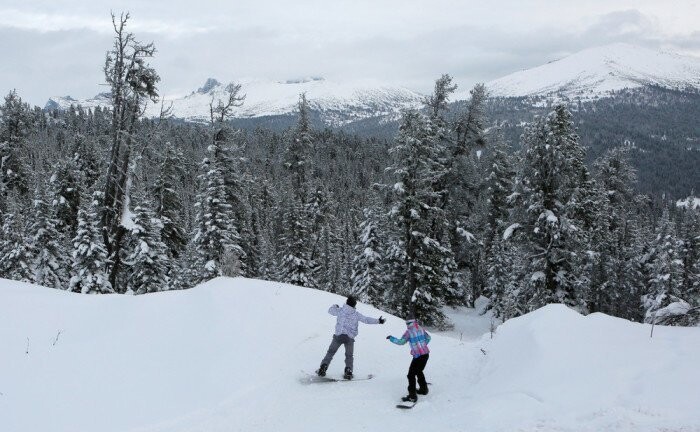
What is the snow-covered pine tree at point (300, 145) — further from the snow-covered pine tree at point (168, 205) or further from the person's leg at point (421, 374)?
the person's leg at point (421, 374)

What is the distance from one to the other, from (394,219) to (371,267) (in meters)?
9.15

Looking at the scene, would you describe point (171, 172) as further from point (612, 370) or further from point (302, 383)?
point (612, 370)

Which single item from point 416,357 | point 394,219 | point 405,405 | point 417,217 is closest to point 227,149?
point 394,219

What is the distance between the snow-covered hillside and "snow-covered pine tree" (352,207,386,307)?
66.7ft

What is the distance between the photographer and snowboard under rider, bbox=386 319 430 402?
9.27 m

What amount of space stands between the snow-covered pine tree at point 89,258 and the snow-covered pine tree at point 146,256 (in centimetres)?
201

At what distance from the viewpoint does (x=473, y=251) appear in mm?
38281

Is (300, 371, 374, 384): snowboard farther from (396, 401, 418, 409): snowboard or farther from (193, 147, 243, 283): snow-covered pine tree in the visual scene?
(193, 147, 243, 283): snow-covered pine tree

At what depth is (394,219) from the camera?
25.6 m

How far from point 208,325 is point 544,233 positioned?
17983 millimetres

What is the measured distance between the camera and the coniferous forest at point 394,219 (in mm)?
21703

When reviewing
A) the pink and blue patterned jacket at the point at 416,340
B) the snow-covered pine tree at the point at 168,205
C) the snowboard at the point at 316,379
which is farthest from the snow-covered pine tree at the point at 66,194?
the pink and blue patterned jacket at the point at 416,340

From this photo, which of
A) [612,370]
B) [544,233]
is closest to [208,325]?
[612,370]

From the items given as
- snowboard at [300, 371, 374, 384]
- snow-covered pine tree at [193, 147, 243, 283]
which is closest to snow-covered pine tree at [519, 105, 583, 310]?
snowboard at [300, 371, 374, 384]
